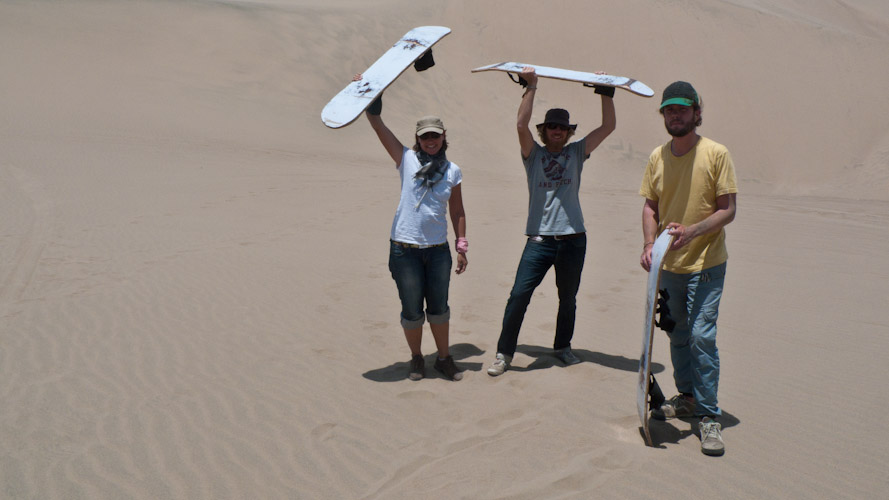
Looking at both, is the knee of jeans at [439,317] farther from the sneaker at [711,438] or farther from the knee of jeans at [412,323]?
the sneaker at [711,438]

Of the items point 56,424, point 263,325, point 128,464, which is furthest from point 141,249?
point 128,464

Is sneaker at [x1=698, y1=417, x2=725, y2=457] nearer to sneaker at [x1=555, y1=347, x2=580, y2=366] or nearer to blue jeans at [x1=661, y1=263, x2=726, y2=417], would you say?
blue jeans at [x1=661, y1=263, x2=726, y2=417]

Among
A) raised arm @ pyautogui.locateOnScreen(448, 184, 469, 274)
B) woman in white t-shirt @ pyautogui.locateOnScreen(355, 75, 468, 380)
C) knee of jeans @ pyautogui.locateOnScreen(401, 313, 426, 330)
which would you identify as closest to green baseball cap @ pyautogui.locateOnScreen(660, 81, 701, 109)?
woman in white t-shirt @ pyautogui.locateOnScreen(355, 75, 468, 380)

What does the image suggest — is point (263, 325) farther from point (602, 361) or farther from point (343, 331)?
point (602, 361)

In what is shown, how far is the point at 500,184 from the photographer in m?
15.3

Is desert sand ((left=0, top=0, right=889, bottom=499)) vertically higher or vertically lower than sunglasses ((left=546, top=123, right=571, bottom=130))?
lower

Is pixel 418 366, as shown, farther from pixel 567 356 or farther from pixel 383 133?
pixel 383 133

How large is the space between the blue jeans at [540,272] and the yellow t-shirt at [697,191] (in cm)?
95

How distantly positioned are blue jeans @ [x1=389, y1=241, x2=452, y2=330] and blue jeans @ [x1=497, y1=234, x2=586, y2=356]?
49 cm

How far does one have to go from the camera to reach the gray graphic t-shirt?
4.57m

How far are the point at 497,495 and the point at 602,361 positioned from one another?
2149 millimetres

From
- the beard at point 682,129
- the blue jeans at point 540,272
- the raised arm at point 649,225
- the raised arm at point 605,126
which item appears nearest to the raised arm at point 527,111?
the raised arm at point 605,126

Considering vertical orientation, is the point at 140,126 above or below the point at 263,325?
above

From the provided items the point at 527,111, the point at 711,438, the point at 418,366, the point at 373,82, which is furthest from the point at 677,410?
the point at 373,82
